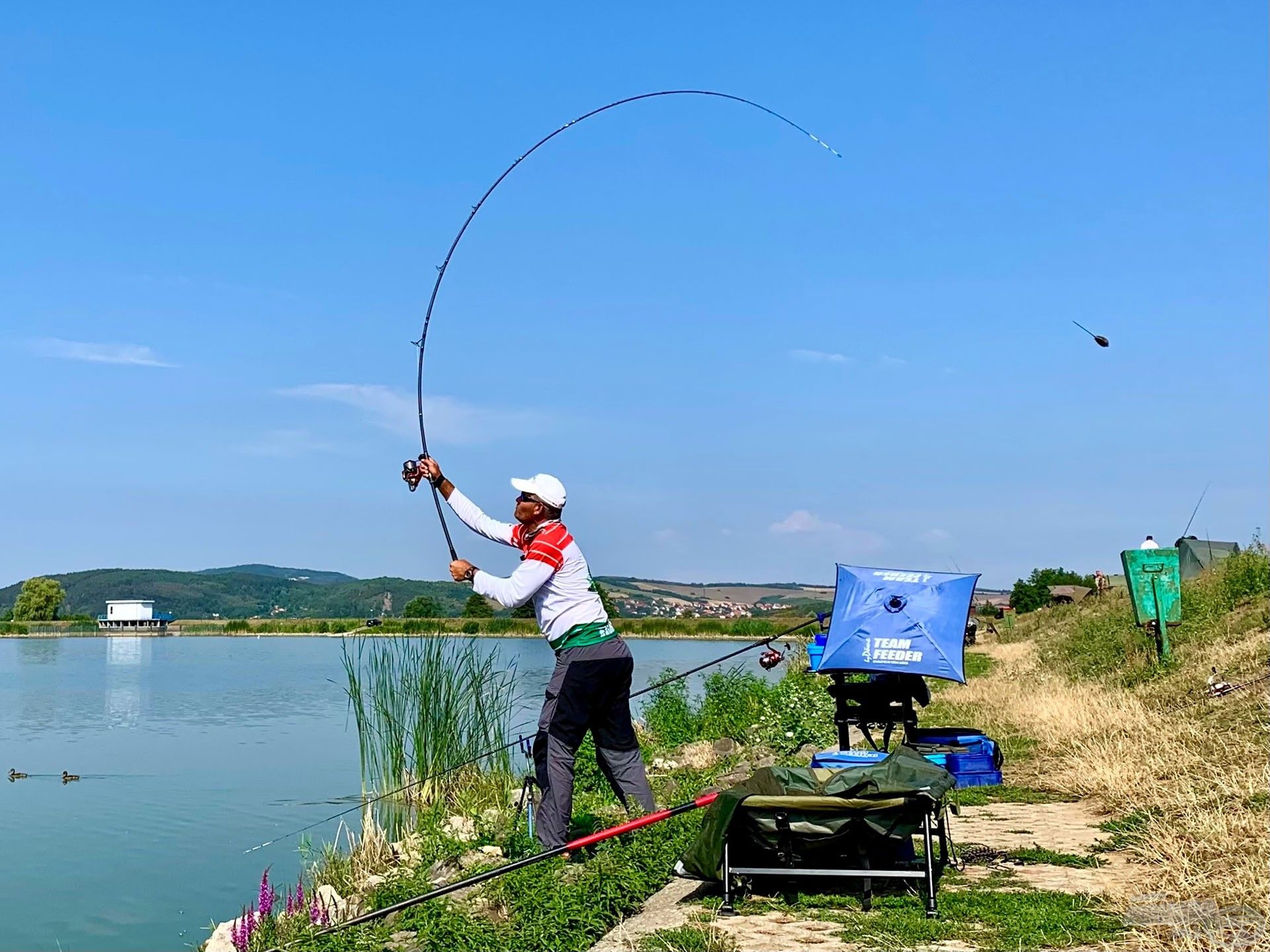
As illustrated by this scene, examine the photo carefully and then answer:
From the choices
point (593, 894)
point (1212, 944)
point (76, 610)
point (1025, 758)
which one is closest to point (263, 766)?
point (1025, 758)

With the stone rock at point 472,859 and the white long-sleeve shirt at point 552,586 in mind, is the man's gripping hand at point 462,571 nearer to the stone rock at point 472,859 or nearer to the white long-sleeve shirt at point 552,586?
the white long-sleeve shirt at point 552,586

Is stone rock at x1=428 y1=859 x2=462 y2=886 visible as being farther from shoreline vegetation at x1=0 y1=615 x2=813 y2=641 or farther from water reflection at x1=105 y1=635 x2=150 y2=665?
water reflection at x1=105 y1=635 x2=150 y2=665

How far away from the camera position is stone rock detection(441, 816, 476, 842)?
8.26 m

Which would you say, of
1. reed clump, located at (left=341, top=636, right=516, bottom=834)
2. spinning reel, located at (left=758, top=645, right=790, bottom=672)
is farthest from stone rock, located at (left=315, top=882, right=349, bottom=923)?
spinning reel, located at (left=758, top=645, right=790, bottom=672)

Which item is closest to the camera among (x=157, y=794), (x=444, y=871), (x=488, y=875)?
(x=488, y=875)

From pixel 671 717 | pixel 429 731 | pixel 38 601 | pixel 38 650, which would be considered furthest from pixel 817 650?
pixel 38 601

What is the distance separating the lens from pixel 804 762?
10.5m

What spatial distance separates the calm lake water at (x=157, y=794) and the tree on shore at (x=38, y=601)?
5908 centimetres

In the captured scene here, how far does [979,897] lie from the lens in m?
5.54

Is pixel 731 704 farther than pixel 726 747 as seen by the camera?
Yes

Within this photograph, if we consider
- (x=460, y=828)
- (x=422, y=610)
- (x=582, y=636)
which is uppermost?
(x=422, y=610)

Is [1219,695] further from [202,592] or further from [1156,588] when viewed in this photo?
[202,592]

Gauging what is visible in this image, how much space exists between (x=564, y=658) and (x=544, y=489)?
0.91 metres

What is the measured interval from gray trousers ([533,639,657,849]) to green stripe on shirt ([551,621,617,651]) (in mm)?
24
